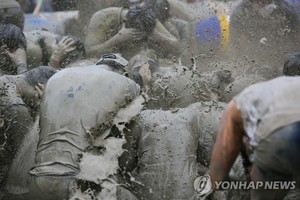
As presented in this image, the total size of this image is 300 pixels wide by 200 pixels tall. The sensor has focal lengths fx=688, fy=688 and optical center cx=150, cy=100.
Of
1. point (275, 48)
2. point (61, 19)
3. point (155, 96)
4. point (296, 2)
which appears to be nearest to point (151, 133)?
point (155, 96)

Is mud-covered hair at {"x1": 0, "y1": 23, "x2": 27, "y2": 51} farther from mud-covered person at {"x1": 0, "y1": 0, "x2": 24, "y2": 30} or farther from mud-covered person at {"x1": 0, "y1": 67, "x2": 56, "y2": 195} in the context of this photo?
mud-covered person at {"x1": 0, "y1": 67, "x2": 56, "y2": 195}

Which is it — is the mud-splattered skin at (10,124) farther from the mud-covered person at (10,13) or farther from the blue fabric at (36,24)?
the blue fabric at (36,24)

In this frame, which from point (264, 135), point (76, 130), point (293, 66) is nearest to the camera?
point (264, 135)

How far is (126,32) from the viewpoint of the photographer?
7.45m

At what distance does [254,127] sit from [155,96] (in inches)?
112

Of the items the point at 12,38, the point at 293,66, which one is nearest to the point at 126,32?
the point at 12,38

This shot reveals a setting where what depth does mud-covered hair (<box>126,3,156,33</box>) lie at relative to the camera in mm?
7459

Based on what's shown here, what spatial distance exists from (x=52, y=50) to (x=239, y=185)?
3.97m

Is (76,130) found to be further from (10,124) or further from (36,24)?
(36,24)

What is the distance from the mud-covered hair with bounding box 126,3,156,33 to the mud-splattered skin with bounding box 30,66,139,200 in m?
2.80

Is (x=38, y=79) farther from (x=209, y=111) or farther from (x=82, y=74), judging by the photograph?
(x=209, y=111)

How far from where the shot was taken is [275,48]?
302 inches

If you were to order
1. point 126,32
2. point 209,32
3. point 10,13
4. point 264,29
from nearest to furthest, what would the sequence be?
point 126,32
point 10,13
point 264,29
point 209,32

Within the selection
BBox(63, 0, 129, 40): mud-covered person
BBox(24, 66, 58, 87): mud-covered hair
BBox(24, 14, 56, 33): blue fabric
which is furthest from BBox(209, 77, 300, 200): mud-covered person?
BBox(24, 14, 56, 33): blue fabric
